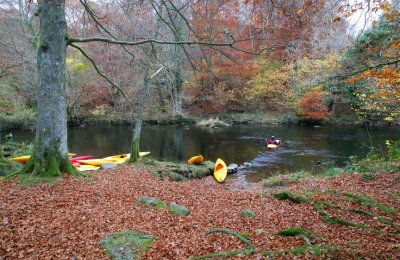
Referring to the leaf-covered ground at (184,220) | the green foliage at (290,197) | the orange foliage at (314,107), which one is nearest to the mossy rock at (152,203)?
the leaf-covered ground at (184,220)

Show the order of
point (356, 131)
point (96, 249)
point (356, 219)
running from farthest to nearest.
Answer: point (356, 131), point (356, 219), point (96, 249)

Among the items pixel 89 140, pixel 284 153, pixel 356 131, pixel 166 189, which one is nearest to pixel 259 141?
pixel 284 153

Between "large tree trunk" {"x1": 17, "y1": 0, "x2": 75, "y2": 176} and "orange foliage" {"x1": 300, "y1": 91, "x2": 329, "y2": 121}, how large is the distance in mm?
28028

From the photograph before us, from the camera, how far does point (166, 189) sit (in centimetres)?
851

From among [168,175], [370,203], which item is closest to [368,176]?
[370,203]

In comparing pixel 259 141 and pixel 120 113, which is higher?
pixel 120 113

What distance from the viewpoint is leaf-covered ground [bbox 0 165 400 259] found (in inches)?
167

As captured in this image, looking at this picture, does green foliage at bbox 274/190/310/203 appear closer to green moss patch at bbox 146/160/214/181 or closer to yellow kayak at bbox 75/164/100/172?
green moss patch at bbox 146/160/214/181

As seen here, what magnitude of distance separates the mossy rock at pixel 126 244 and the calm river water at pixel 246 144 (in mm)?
9000

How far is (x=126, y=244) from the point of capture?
14.4 feet

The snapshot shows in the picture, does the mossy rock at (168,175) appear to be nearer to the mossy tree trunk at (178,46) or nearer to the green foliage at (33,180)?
the mossy tree trunk at (178,46)

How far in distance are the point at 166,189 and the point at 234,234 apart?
156 inches

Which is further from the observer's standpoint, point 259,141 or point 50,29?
point 259,141

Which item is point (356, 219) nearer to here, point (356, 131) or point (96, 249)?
→ point (96, 249)
